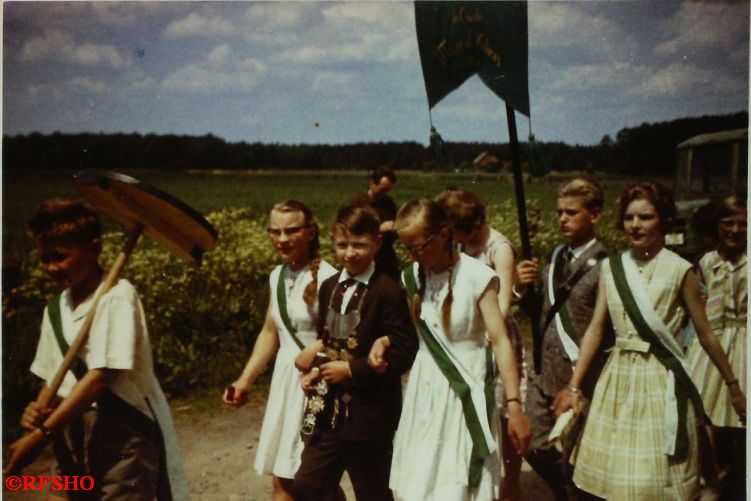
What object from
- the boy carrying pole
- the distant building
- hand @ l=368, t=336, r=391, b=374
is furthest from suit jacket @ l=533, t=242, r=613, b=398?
the boy carrying pole

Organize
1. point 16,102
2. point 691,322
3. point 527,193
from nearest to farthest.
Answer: point 691,322, point 16,102, point 527,193

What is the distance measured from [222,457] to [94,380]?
170cm

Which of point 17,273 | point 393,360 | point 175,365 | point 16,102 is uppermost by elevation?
point 16,102

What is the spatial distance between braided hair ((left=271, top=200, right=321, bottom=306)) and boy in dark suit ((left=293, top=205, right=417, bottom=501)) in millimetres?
181

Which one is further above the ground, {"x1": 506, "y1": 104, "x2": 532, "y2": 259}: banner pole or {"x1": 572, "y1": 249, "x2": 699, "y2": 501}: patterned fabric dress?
{"x1": 506, "y1": 104, "x2": 532, "y2": 259}: banner pole

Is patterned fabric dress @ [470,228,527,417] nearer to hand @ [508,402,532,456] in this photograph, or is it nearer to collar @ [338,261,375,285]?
hand @ [508,402,532,456]

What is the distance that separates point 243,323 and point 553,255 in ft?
8.31

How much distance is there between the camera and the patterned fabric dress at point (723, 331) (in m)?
2.90

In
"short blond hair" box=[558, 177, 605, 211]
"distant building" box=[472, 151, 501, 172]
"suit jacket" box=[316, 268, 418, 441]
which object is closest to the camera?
"suit jacket" box=[316, 268, 418, 441]

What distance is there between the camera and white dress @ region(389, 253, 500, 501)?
7.95ft

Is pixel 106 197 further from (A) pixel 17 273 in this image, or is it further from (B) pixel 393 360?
(A) pixel 17 273

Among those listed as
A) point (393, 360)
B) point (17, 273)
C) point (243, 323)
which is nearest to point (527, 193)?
point (243, 323)

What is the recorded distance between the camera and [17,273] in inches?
149

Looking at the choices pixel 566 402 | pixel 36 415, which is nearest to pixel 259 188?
pixel 36 415
